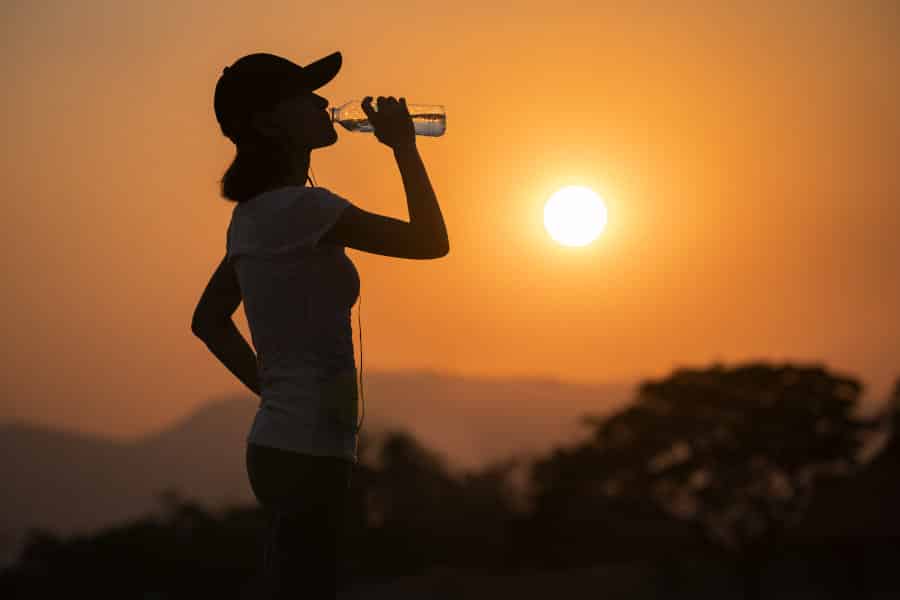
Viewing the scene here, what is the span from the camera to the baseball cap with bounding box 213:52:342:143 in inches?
145

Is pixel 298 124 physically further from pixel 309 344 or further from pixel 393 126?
pixel 309 344

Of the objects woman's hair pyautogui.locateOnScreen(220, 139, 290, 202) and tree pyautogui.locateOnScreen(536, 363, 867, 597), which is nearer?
woman's hair pyautogui.locateOnScreen(220, 139, 290, 202)

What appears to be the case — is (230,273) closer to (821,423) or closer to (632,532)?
(821,423)

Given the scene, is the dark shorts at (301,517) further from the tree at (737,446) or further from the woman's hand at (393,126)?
the tree at (737,446)

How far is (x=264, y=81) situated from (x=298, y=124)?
0.43ft

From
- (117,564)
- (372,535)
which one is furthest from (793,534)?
(117,564)

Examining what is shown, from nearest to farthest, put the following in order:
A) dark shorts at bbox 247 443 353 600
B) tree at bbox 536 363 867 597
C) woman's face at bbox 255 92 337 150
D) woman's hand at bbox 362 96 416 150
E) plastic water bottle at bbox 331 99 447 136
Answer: dark shorts at bbox 247 443 353 600 < woman's hand at bbox 362 96 416 150 < woman's face at bbox 255 92 337 150 < plastic water bottle at bbox 331 99 447 136 < tree at bbox 536 363 867 597

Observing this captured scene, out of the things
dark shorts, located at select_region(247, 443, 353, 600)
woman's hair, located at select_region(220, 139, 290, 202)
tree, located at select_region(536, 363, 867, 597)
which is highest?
tree, located at select_region(536, 363, 867, 597)

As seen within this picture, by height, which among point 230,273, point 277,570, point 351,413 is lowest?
point 277,570

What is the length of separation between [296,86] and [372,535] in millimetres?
55692

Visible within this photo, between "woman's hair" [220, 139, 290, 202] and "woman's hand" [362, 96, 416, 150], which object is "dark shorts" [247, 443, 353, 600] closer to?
"woman's hair" [220, 139, 290, 202]

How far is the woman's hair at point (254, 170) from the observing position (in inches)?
143

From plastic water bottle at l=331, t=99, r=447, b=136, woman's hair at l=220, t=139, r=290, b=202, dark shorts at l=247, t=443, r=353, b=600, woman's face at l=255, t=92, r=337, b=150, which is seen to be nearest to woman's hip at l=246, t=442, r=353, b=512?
dark shorts at l=247, t=443, r=353, b=600

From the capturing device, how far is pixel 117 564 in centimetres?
5966
